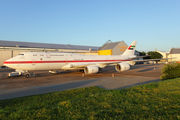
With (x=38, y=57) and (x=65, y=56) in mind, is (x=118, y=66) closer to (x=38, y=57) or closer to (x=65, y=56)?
(x=65, y=56)

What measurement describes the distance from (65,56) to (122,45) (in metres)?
33.4

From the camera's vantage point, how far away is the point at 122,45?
50406mm

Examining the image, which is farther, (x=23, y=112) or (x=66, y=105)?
(x=66, y=105)

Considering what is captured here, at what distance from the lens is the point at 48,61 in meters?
19.7

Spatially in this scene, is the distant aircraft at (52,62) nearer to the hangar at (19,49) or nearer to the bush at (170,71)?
the bush at (170,71)

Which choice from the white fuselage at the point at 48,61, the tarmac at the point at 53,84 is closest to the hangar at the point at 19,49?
the white fuselage at the point at 48,61

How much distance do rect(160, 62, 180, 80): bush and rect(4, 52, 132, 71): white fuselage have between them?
10.0 meters

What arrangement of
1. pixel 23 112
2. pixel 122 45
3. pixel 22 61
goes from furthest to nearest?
pixel 122 45 → pixel 22 61 → pixel 23 112

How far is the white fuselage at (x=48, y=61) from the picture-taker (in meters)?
18.1

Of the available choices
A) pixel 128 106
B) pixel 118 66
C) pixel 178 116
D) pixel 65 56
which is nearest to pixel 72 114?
pixel 128 106

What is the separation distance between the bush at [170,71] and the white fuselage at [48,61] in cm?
1002

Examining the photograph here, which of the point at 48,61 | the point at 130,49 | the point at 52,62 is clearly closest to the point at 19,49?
the point at 48,61

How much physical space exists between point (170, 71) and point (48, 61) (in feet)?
51.8

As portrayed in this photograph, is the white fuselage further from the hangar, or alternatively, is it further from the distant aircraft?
the hangar
